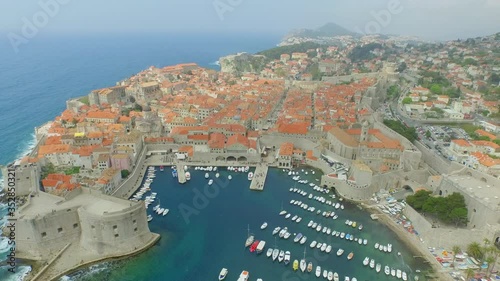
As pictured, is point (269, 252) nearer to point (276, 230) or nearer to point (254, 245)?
point (254, 245)

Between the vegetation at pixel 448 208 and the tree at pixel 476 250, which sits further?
the vegetation at pixel 448 208

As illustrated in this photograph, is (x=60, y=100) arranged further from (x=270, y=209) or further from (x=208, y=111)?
(x=270, y=209)

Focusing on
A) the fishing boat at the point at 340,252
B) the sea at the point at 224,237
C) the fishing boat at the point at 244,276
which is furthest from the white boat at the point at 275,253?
the fishing boat at the point at 340,252

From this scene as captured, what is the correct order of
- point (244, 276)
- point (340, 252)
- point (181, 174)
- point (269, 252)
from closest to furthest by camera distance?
1. point (244, 276)
2. point (269, 252)
3. point (340, 252)
4. point (181, 174)

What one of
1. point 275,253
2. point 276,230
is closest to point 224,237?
point 276,230

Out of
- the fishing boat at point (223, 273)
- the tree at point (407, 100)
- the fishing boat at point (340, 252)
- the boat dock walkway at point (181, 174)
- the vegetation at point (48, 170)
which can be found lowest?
the tree at point (407, 100)

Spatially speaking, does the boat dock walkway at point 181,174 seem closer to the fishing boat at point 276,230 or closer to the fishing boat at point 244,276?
the fishing boat at point 276,230
